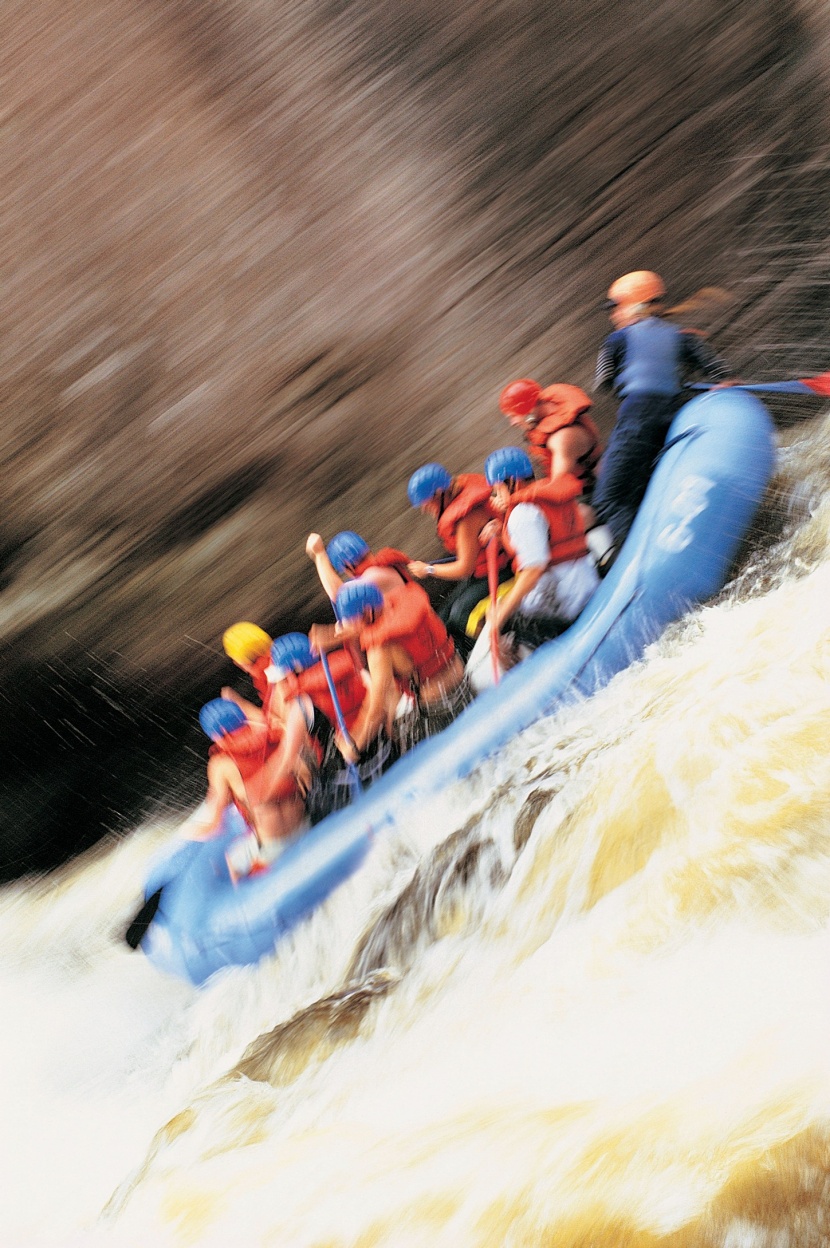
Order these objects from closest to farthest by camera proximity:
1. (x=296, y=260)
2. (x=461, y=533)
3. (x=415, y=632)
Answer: (x=415, y=632) → (x=461, y=533) → (x=296, y=260)

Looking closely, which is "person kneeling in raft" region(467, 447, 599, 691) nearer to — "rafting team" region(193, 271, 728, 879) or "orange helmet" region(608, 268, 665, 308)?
"rafting team" region(193, 271, 728, 879)

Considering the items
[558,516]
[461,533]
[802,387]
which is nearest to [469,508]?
[461,533]

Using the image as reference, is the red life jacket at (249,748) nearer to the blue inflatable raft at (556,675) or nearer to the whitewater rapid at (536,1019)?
the blue inflatable raft at (556,675)

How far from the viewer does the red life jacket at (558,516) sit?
202 cm

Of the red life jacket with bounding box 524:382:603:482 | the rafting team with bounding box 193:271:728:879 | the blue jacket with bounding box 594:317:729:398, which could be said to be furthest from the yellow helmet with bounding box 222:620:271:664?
the blue jacket with bounding box 594:317:729:398

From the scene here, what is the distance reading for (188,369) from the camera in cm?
245

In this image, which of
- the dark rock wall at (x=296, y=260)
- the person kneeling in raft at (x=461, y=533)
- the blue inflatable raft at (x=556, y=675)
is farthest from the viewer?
the dark rock wall at (x=296, y=260)

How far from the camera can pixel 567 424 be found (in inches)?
82.5

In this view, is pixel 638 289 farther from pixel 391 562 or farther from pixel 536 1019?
pixel 536 1019

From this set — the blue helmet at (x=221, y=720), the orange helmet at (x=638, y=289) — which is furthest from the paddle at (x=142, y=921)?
the orange helmet at (x=638, y=289)

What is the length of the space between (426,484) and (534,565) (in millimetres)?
275

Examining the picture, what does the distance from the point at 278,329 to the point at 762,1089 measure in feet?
6.04

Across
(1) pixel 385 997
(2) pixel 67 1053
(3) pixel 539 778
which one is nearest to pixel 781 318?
(3) pixel 539 778

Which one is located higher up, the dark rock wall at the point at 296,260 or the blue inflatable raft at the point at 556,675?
the dark rock wall at the point at 296,260
